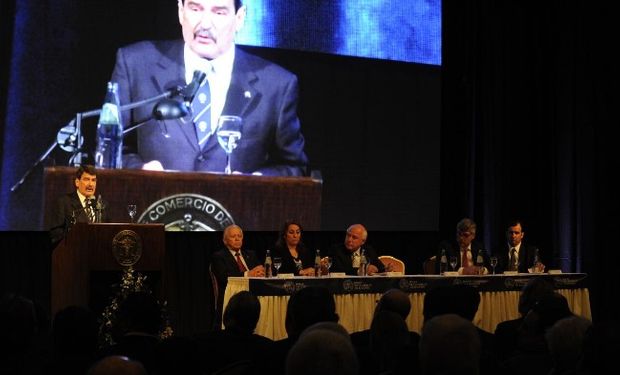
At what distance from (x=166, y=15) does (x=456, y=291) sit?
16.7ft

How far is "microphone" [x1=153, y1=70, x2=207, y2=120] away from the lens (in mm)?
7629

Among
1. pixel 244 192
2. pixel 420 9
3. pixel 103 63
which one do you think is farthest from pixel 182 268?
pixel 420 9

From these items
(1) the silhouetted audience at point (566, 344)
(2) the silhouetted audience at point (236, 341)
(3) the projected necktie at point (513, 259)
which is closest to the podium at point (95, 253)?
(2) the silhouetted audience at point (236, 341)

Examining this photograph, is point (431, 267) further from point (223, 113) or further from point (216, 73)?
point (216, 73)

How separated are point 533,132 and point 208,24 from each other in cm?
401

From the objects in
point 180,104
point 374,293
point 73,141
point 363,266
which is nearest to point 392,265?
point 363,266

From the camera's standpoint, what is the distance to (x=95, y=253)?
17.7ft

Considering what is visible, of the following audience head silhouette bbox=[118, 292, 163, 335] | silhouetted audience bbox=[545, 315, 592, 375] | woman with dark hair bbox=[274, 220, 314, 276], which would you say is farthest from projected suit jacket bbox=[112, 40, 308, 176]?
silhouetted audience bbox=[545, 315, 592, 375]

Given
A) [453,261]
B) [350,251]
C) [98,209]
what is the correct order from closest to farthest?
[98,209], [453,261], [350,251]

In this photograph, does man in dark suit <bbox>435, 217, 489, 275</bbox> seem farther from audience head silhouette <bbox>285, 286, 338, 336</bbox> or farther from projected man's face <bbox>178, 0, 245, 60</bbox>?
audience head silhouette <bbox>285, 286, 338, 336</bbox>

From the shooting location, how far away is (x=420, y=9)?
29.7 ft

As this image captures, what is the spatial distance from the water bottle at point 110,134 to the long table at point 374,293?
6.21ft

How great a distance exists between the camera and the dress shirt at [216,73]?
775 centimetres

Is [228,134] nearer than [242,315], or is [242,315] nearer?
[242,315]
